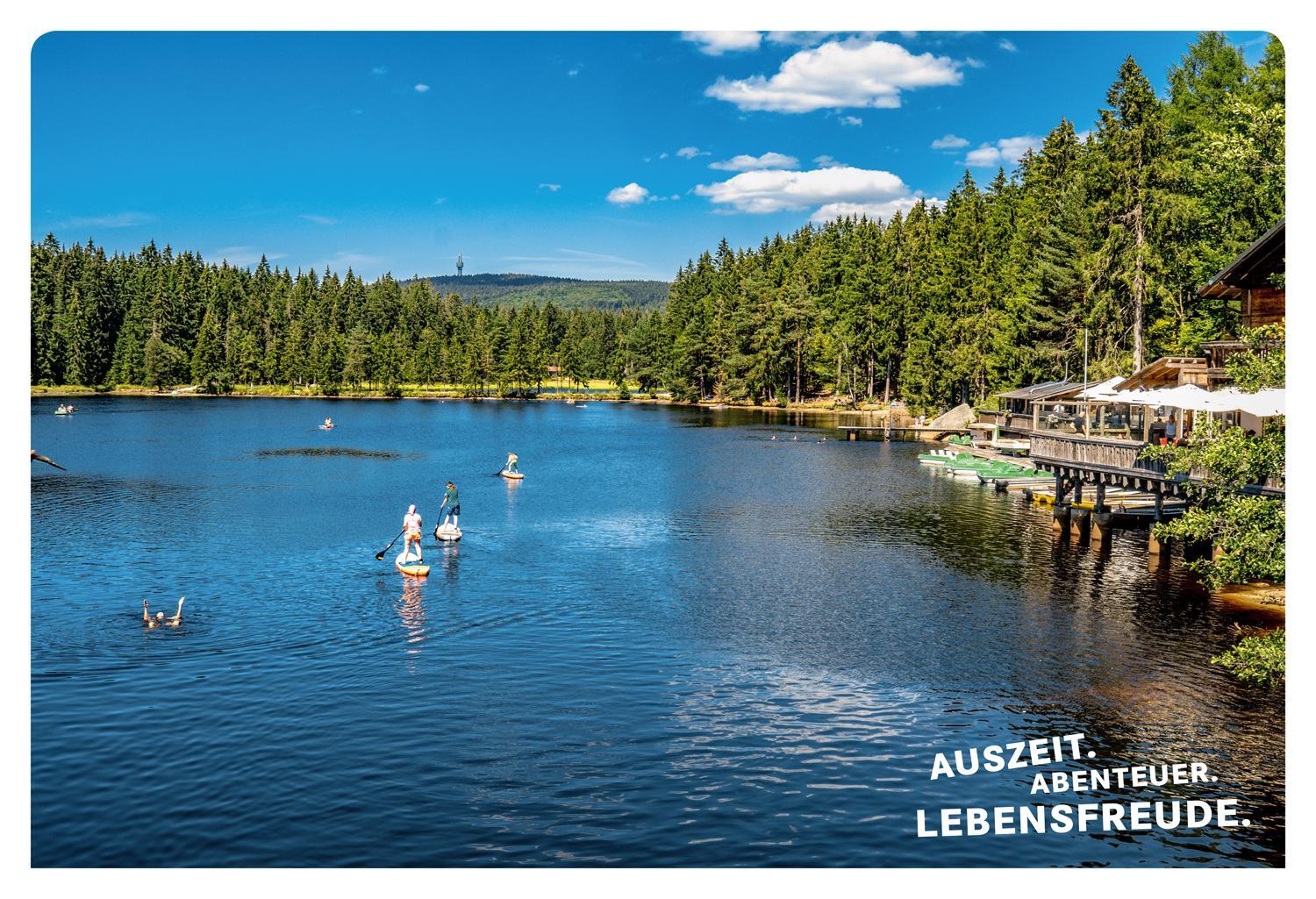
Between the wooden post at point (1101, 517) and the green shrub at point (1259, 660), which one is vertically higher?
the wooden post at point (1101, 517)

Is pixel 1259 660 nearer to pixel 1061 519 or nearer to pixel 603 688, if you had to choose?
pixel 603 688

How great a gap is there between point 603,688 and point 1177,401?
24398 mm

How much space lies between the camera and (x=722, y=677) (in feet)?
89.2

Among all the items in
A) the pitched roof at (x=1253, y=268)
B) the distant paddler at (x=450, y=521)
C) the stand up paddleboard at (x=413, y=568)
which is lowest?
the stand up paddleboard at (x=413, y=568)

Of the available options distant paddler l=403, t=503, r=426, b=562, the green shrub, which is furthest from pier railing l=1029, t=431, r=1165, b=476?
distant paddler l=403, t=503, r=426, b=562

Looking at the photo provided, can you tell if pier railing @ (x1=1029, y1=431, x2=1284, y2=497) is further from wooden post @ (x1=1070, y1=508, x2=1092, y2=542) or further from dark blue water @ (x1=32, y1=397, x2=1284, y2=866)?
dark blue water @ (x1=32, y1=397, x2=1284, y2=866)

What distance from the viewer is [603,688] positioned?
85.8 feet

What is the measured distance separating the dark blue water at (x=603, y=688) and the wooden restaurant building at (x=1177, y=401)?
3635 mm

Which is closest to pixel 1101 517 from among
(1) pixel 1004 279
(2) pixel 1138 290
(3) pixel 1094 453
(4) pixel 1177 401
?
(3) pixel 1094 453

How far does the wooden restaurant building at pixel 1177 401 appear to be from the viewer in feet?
111

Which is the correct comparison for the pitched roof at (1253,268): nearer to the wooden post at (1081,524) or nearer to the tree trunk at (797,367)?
the wooden post at (1081,524)

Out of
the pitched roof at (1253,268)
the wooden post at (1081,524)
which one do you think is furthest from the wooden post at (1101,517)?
the pitched roof at (1253,268)

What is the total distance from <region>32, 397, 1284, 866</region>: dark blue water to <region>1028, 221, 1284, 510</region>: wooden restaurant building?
363cm
